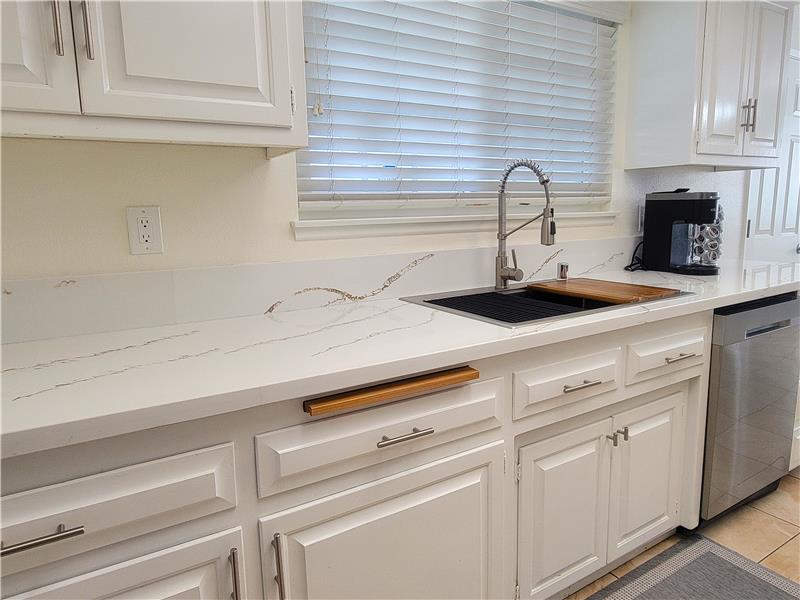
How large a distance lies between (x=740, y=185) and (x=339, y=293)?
2536mm

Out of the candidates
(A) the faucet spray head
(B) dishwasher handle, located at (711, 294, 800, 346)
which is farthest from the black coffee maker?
(A) the faucet spray head

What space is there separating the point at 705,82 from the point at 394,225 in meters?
1.45

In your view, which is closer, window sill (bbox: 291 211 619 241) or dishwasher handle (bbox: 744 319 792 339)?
window sill (bbox: 291 211 619 241)

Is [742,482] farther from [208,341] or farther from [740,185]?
[208,341]

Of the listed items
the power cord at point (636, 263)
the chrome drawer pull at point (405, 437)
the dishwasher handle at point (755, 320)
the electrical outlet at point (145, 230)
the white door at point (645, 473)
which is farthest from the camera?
the power cord at point (636, 263)

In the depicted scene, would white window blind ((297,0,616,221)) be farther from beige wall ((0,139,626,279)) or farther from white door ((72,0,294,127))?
white door ((72,0,294,127))

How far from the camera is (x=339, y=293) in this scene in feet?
5.32

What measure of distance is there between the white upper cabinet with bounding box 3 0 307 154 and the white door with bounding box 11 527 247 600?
0.78 meters

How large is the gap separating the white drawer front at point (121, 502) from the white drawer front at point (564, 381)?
0.71 m

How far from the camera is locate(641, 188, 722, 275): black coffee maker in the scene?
84.9 inches

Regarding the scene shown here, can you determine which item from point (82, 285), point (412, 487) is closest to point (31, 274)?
point (82, 285)

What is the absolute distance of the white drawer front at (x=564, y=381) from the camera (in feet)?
4.21

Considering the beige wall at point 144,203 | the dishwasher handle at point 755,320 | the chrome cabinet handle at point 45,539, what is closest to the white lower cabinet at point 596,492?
the dishwasher handle at point 755,320

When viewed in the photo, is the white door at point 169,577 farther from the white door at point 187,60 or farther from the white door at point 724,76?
the white door at point 724,76
